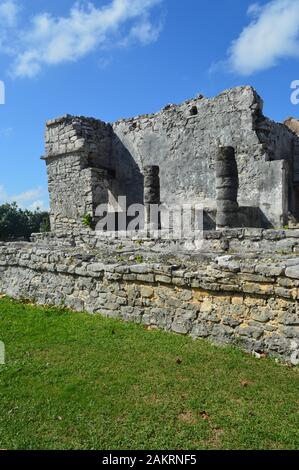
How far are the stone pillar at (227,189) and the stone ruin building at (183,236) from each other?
0.10 ft

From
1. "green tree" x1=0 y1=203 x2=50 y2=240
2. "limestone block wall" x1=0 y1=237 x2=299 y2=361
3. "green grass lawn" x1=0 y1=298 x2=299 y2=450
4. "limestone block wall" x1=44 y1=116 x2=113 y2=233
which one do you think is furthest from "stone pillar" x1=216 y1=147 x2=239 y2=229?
"green tree" x1=0 y1=203 x2=50 y2=240

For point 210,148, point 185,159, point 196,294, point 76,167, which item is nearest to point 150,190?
point 185,159

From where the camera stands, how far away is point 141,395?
11.6 feet

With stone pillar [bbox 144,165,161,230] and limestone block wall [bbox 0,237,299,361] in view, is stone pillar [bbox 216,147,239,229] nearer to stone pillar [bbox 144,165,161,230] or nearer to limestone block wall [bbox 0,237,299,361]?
stone pillar [bbox 144,165,161,230]

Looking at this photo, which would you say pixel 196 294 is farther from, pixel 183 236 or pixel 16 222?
pixel 16 222

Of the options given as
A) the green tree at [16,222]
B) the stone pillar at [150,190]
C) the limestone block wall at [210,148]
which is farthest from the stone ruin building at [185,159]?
the green tree at [16,222]

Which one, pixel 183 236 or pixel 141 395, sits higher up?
pixel 183 236

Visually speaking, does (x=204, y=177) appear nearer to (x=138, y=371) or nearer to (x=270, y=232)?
(x=270, y=232)

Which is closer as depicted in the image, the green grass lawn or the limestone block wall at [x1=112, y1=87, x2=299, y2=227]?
the green grass lawn

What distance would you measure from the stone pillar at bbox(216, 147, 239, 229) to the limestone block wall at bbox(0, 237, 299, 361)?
629cm

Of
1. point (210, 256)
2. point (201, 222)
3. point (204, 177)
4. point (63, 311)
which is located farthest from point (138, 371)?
point (204, 177)

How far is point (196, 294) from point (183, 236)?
6968 millimetres

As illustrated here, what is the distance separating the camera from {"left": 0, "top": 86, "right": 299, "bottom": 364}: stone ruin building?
4633mm

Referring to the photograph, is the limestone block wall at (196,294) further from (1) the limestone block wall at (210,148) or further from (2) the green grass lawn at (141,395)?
(1) the limestone block wall at (210,148)
